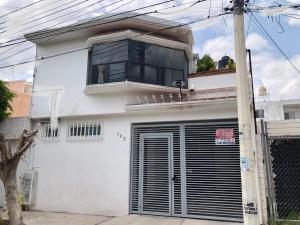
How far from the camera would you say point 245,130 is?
4.93m

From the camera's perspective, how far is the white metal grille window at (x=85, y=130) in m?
9.31

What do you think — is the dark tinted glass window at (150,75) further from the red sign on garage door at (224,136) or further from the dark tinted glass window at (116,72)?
the red sign on garage door at (224,136)

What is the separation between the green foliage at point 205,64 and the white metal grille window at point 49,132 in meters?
7.50

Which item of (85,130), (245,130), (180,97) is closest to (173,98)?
(180,97)

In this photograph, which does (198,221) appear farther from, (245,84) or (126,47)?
(126,47)

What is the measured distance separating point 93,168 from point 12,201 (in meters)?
3.02

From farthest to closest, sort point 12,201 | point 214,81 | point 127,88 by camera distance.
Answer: point 214,81
point 127,88
point 12,201

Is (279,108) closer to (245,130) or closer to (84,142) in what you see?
(84,142)

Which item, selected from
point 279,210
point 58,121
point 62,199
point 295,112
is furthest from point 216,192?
point 295,112

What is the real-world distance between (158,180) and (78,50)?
5.30 meters

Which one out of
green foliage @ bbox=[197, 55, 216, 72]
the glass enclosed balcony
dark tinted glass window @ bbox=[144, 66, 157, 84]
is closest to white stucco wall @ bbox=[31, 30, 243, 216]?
the glass enclosed balcony

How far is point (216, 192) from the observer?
7.64m

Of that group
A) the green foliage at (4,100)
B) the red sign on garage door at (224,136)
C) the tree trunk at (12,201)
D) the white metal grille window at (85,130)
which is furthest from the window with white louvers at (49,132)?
the red sign on garage door at (224,136)

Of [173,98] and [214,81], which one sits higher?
[214,81]
